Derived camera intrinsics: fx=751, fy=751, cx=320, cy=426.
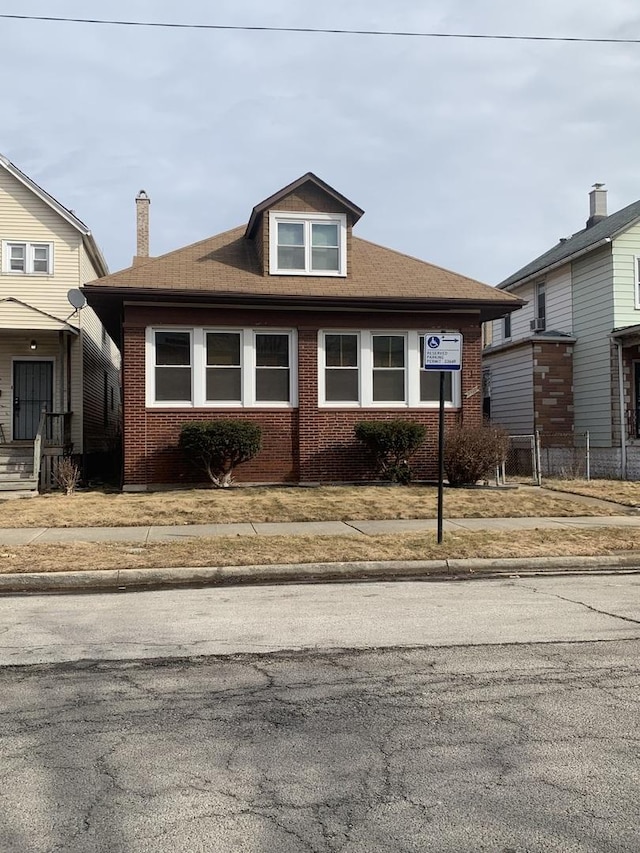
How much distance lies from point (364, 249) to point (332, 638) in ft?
51.2

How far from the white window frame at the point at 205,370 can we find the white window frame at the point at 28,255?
5347mm

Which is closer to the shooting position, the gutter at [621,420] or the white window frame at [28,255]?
the white window frame at [28,255]

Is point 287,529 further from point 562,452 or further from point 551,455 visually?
point 562,452

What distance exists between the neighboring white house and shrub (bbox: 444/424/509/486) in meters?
5.57

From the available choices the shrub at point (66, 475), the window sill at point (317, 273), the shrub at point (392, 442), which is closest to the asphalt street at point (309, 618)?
the shrub at point (392, 442)

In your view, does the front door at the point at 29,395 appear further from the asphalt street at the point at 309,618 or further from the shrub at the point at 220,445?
the asphalt street at the point at 309,618

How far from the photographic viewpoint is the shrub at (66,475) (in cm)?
1642

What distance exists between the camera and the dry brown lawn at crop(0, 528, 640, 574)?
29.6 feet

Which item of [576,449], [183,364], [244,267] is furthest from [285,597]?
[576,449]

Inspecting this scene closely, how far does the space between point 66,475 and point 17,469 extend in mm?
1483

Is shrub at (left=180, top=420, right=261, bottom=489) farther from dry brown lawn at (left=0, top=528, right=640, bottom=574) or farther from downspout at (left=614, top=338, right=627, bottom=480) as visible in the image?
downspout at (left=614, top=338, right=627, bottom=480)

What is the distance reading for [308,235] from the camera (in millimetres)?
18438

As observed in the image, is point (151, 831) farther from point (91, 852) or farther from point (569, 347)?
point (569, 347)

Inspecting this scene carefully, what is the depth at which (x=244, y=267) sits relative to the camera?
60.3 feet
